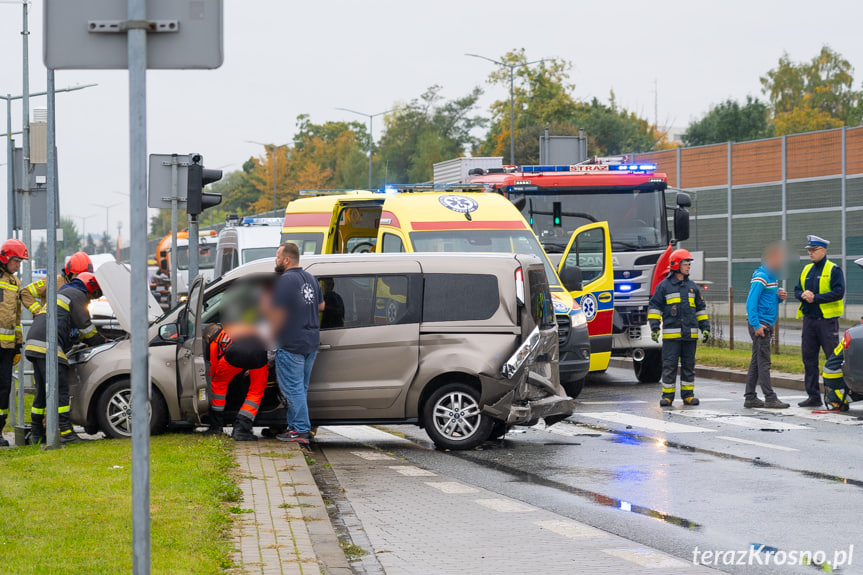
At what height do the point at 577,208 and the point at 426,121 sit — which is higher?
the point at 426,121

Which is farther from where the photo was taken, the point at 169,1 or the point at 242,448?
the point at 242,448

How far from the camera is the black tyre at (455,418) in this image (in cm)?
1195

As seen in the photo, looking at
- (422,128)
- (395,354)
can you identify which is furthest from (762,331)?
(422,128)

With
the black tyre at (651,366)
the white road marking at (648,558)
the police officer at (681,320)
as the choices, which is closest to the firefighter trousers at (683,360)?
the police officer at (681,320)

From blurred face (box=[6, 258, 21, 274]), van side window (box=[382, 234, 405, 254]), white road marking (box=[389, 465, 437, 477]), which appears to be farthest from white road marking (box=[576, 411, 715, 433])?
blurred face (box=[6, 258, 21, 274])

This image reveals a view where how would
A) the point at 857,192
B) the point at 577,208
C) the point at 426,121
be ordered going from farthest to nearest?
the point at 426,121
the point at 857,192
the point at 577,208

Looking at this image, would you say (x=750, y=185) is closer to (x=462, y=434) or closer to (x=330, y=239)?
(x=330, y=239)

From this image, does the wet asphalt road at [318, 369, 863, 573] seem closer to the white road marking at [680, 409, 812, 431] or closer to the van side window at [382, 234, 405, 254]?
the white road marking at [680, 409, 812, 431]

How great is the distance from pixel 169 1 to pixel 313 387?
7.83 m

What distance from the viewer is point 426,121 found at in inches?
4124

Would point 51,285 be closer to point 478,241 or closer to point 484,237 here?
point 478,241

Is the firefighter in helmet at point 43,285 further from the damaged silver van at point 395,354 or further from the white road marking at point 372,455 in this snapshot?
the white road marking at point 372,455

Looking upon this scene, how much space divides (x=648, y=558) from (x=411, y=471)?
395cm

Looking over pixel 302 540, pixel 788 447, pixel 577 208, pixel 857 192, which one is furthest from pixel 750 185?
pixel 302 540
